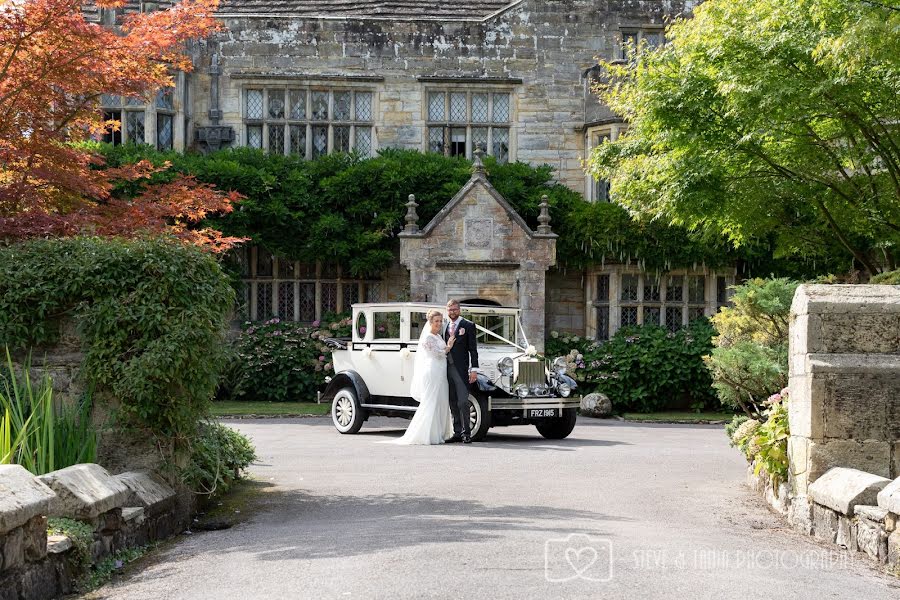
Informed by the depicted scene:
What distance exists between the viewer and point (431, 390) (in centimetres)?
1493

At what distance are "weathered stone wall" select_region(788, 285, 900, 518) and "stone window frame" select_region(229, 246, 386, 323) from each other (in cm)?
1822

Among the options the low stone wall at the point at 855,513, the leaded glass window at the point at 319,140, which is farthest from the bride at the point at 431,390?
the leaded glass window at the point at 319,140

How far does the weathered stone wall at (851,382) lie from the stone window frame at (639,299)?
17061mm

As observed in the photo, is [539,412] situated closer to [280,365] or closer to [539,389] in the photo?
[539,389]

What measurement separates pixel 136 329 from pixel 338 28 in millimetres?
18977

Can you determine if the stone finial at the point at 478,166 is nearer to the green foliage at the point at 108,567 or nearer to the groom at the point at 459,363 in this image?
the groom at the point at 459,363

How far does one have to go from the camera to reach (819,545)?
762 centimetres

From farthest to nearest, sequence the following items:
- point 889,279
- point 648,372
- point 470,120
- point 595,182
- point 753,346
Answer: point 470,120 < point 595,182 < point 648,372 < point 889,279 < point 753,346

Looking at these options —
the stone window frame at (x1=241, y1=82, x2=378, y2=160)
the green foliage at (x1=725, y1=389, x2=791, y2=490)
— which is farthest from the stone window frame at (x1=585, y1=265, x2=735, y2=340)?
the green foliage at (x1=725, y1=389, x2=791, y2=490)

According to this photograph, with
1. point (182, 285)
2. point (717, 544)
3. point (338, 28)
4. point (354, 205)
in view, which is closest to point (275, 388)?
point (354, 205)

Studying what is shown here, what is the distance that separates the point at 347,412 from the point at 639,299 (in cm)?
1030

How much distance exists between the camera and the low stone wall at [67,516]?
5.69 m

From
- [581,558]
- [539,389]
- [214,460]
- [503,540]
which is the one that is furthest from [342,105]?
[581,558]

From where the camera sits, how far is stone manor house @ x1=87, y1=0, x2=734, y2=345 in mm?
25625
